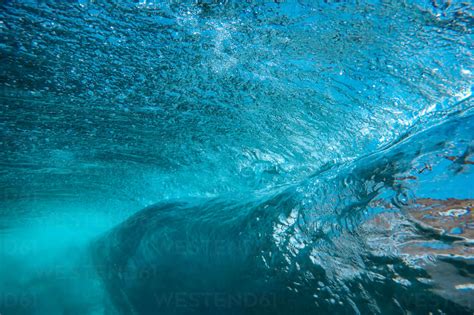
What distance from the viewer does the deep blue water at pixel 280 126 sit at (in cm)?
400

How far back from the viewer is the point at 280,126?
823 centimetres

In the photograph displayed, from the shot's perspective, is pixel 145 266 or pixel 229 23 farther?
pixel 145 266

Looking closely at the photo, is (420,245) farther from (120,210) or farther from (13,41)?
(120,210)

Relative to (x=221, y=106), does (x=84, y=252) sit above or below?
below

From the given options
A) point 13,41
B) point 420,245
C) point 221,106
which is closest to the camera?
point 420,245

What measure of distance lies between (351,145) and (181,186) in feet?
36.0

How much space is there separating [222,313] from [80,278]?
75.9 feet

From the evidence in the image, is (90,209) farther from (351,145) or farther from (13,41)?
(351,145)

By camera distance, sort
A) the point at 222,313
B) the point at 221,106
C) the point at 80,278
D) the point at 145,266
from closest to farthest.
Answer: the point at 222,313 < the point at 221,106 < the point at 145,266 < the point at 80,278

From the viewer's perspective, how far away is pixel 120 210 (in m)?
24.7

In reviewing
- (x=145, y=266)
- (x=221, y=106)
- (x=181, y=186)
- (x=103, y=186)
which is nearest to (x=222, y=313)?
(x=145, y=266)

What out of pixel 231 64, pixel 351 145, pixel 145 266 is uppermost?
pixel 231 64

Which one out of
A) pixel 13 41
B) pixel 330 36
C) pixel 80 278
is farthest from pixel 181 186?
pixel 80 278

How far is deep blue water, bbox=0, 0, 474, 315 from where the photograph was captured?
4.00 m
